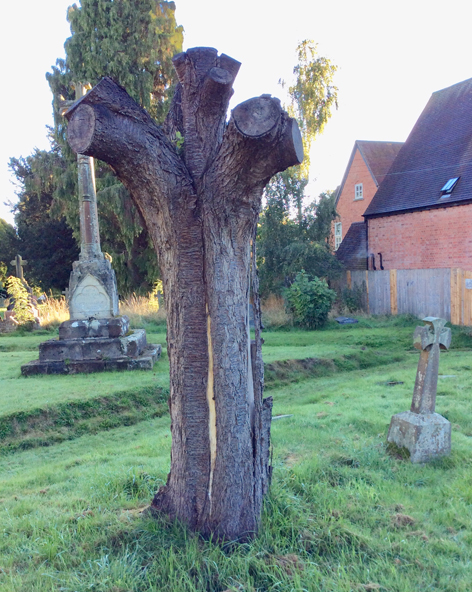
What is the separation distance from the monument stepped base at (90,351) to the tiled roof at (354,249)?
13477 millimetres

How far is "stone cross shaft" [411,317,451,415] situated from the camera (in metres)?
5.20

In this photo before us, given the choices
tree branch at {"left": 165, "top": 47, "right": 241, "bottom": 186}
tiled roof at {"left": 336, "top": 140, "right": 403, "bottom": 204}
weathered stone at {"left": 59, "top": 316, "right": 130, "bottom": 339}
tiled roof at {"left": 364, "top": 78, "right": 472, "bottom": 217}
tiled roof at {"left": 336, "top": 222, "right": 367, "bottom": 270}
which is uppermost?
tiled roof at {"left": 336, "top": 140, "right": 403, "bottom": 204}

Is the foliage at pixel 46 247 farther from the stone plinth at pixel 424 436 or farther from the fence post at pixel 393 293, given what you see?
the stone plinth at pixel 424 436

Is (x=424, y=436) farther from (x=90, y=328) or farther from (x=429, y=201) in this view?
(x=429, y=201)

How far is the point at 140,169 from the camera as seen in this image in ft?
10.3

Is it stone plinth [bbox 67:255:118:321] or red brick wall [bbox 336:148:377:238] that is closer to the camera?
stone plinth [bbox 67:255:118:321]

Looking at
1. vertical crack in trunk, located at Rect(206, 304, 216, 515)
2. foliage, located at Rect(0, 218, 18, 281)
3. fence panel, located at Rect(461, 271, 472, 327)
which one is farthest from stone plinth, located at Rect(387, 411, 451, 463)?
foliage, located at Rect(0, 218, 18, 281)

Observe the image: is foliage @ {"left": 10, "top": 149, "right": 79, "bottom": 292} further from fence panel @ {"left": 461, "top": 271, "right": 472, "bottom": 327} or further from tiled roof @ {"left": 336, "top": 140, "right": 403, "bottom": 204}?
fence panel @ {"left": 461, "top": 271, "right": 472, "bottom": 327}

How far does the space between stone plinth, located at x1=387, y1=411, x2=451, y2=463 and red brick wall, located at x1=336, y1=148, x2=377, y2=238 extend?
24886 millimetres

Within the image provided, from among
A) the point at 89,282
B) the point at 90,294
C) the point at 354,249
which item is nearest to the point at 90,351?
the point at 90,294

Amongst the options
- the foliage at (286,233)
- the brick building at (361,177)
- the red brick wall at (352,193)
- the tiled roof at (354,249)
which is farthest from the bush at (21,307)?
the red brick wall at (352,193)

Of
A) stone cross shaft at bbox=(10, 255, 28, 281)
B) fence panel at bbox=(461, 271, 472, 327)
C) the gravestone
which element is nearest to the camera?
the gravestone

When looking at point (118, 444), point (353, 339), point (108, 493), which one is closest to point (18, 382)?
point (118, 444)

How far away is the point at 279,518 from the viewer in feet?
11.2
